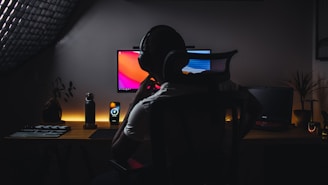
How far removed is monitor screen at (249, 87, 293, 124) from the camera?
317cm

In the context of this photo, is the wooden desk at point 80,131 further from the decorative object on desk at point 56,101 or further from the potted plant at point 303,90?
the potted plant at point 303,90


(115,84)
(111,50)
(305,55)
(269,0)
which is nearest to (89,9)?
(111,50)

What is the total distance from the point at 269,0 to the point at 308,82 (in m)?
0.91

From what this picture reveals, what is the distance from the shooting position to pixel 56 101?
3.44 meters

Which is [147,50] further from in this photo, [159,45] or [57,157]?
[57,157]

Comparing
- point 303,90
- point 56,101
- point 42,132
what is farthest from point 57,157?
point 303,90

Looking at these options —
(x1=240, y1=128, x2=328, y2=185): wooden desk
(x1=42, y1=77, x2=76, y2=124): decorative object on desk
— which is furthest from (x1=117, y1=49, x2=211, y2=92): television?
(x1=240, y1=128, x2=328, y2=185): wooden desk

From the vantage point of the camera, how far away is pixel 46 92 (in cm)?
368

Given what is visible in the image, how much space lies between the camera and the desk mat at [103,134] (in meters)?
2.81

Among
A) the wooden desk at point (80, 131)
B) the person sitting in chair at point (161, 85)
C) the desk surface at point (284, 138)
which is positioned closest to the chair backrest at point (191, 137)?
the person sitting in chair at point (161, 85)

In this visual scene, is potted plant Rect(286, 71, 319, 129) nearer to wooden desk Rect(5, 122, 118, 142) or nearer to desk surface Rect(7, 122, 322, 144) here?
desk surface Rect(7, 122, 322, 144)

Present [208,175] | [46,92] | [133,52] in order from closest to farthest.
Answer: [208,175]
[133,52]
[46,92]

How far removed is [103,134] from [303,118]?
1.84 meters

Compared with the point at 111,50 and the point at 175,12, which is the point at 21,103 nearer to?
the point at 111,50
